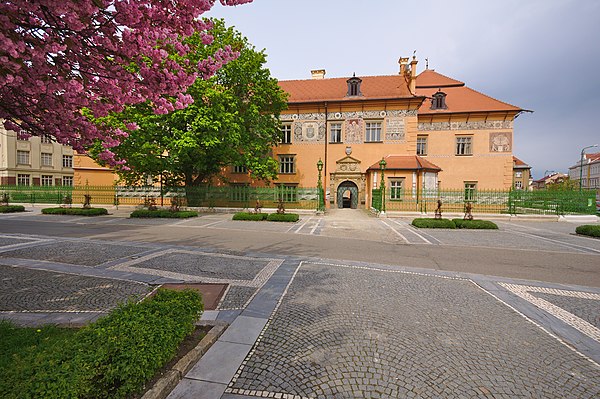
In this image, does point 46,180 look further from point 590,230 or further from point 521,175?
point 521,175

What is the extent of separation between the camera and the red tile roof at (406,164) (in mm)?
25383

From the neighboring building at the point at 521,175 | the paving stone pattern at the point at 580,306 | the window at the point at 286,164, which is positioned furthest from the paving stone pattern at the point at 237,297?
the neighboring building at the point at 521,175

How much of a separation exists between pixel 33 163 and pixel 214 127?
1888 inches

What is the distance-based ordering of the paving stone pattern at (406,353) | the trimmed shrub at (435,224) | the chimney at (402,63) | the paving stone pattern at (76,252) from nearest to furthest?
the paving stone pattern at (406,353) < the paving stone pattern at (76,252) < the trimmed shrub at (435,224) < the chimney at (402,63)

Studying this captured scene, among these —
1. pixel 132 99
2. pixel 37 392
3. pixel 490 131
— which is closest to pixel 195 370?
pixel 37 392

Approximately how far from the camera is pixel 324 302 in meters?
4.94

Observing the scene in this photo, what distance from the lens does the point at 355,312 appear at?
14.9ft

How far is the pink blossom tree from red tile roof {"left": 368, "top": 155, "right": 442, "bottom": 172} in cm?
2372

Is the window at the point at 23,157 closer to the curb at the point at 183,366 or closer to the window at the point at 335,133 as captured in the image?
the window at the point at 335,133

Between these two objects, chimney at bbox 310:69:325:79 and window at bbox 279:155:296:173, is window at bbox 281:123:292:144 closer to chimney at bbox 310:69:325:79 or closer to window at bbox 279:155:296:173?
window at bbox 279:155:296:173

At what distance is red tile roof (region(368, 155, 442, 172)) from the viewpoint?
83.3 ft

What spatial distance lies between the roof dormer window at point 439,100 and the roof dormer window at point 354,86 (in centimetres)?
912

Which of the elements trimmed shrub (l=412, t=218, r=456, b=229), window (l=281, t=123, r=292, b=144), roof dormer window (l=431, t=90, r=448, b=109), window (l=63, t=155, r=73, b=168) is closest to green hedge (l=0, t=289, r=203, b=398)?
trimmed shrub (l=412, t=218, r=456, b=229)

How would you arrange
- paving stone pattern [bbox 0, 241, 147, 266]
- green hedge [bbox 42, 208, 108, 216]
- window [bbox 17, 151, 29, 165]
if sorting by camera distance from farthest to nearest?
1. window [bbox 17, 151, 29, 165]
2. green hedge [bbox 42, 208, 108, 216]
3. paving stone pattern [bbox 0, 241, 147, 266]
